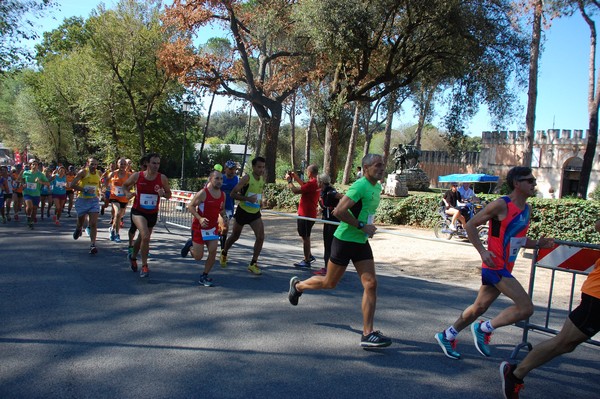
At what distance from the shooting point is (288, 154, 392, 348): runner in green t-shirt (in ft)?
15.1

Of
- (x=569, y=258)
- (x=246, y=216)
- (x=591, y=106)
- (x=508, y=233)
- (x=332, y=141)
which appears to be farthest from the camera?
(x=591, y=106)

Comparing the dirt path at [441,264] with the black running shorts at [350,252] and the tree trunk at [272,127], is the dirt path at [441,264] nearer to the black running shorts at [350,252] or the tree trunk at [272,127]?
the black running shorts at [350,252]

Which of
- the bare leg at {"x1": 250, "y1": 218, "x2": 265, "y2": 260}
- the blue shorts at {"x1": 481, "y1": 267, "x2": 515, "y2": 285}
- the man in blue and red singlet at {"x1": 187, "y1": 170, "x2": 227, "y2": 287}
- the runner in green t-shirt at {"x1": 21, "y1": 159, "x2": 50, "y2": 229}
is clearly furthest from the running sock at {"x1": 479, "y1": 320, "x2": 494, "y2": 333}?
the runner in green t-shirt at {"x1": 21, "y1": 159, "x2": 50, "y2": 229}

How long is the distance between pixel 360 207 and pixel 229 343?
73.1 inches

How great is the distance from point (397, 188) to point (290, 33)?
33.6ft

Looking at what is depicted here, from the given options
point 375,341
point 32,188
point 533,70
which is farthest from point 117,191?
point 533,70

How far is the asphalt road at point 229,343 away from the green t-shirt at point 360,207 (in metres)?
1.07

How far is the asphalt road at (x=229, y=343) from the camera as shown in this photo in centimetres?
368

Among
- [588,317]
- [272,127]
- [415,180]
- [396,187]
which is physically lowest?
[588,317]

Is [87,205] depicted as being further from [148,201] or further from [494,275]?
[494,275]

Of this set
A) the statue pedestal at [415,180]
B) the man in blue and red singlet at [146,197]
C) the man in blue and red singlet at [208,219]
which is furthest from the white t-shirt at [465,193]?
the statue pedestal at [415,180]

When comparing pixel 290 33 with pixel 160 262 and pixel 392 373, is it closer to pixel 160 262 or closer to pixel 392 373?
pixel 160 262

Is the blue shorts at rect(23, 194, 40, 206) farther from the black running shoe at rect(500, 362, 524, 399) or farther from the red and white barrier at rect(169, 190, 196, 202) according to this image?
the black running shoe at rect(500, 362, 524, 399)

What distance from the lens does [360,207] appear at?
4762 mm
